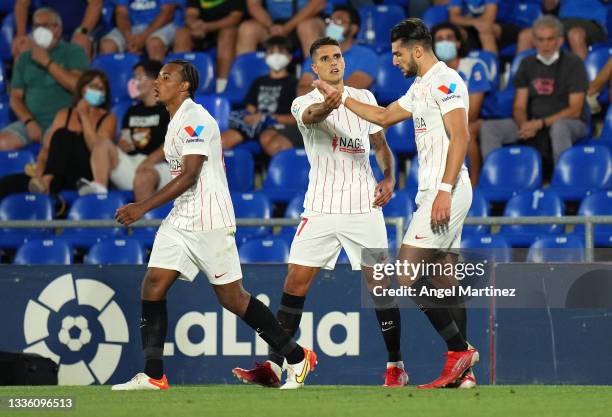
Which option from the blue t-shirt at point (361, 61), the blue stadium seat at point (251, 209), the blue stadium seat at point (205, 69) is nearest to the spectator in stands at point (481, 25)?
the blue t-shirt at point (361, 61)

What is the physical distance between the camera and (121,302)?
9.88 m

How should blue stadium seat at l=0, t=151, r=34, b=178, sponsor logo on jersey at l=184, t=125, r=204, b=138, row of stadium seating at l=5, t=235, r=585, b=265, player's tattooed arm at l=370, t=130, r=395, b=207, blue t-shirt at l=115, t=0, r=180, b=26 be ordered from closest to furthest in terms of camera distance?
sponsor logo on jersey at l=184, t=125, r=204, b=138, player's tattooed arm at l=370, t=130, r=395, b=207, row of stadium seating at l=5, t=235, r=585, b=265, blue stadium seat at l=0, t=151, r=34, b=178, blue t-shirt at l=115, t=0, r=180, b=26

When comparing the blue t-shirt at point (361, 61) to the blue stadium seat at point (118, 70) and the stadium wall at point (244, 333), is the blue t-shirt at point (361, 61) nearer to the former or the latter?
the blue stadium seat at point (118, 70)

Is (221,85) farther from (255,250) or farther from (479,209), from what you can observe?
(479,209)

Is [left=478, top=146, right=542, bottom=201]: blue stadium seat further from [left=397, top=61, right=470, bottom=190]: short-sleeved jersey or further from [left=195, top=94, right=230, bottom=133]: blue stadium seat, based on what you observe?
[left=397, top=61, right=470, bottom=190]: short-sleeved jersey

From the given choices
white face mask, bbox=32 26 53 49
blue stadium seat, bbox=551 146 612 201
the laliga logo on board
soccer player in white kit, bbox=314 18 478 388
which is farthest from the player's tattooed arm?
white face mask, bbox=32 26 53 49

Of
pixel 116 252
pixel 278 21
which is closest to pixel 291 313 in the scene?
pixel 116 252

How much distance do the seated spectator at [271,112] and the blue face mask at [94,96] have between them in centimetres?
126

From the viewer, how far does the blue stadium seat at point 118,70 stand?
14.5 meters

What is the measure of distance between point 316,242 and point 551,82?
15.8 feet

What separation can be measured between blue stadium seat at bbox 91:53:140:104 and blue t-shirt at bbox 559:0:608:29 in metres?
4.56

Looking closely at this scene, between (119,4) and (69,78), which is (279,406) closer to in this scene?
(69,78)

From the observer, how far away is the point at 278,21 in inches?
564

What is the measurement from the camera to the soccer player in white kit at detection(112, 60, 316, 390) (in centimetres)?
785
